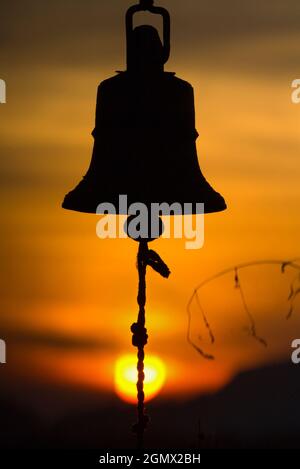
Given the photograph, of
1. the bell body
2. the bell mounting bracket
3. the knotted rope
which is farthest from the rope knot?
the bell mounting bracket

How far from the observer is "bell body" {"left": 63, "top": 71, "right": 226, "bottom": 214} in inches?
115

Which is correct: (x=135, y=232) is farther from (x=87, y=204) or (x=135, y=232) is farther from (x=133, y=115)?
(x=133, y=115)

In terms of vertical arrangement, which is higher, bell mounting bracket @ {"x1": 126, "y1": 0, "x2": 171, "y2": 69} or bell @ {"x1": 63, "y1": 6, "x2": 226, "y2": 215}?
bell mounting bracket @ {"x1": 126, "y1": 0, "x2": 171, "y2": 69}

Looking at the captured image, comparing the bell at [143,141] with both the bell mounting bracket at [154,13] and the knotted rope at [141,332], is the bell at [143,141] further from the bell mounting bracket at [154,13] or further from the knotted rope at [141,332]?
the knotted rope at [141,332]

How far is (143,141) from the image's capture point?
9.68 feet

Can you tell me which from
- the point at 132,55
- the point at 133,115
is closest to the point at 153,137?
the point at 133,115

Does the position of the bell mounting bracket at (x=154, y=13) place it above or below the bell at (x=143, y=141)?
above

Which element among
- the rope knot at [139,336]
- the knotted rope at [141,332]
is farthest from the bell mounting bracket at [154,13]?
the rope knot at [139,336]

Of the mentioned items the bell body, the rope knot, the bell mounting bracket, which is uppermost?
the bell mounting bracket

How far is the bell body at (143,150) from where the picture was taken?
291cm

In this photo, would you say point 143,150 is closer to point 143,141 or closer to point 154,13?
point 143,141

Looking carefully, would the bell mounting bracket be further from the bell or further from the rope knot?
the rope knot

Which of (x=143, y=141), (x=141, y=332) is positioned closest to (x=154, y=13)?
(x=143, y=141)
